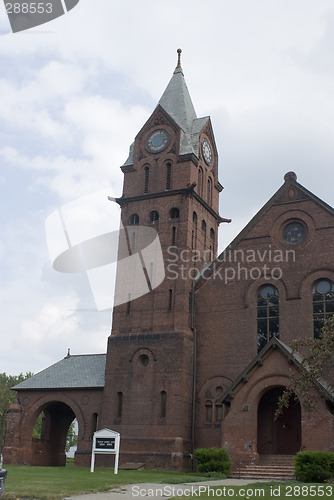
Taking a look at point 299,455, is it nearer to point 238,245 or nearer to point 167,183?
point 238,245

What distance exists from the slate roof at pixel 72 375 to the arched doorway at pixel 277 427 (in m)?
11.5

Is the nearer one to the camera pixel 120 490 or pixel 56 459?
pixel 120 490

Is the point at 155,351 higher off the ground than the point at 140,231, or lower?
lower

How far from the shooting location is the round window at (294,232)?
130 ft

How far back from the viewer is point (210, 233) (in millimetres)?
46781

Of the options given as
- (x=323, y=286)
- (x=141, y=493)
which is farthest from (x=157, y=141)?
(x=141, y=493)

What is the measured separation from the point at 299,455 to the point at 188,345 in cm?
1299

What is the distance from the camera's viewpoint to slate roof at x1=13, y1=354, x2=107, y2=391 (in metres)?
42.2

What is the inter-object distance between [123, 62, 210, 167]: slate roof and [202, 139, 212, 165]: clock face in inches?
56.6

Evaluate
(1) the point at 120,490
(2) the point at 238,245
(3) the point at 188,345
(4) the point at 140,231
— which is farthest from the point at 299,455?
(4) the point at 140,231

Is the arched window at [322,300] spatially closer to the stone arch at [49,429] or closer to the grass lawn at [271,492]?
the grass lawn at [271,492]

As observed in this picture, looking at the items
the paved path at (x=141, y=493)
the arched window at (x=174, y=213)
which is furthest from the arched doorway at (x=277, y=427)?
the arched window at (x=174, y=213)

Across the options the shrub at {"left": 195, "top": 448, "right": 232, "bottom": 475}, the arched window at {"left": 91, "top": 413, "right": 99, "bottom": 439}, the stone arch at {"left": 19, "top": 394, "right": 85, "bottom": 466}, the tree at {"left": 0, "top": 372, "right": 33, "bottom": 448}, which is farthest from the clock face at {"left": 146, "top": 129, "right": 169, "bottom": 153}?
the tree at {"left": 0, "top": 372, "right": 33, "bottom": 448}

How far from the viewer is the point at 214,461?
102ft
